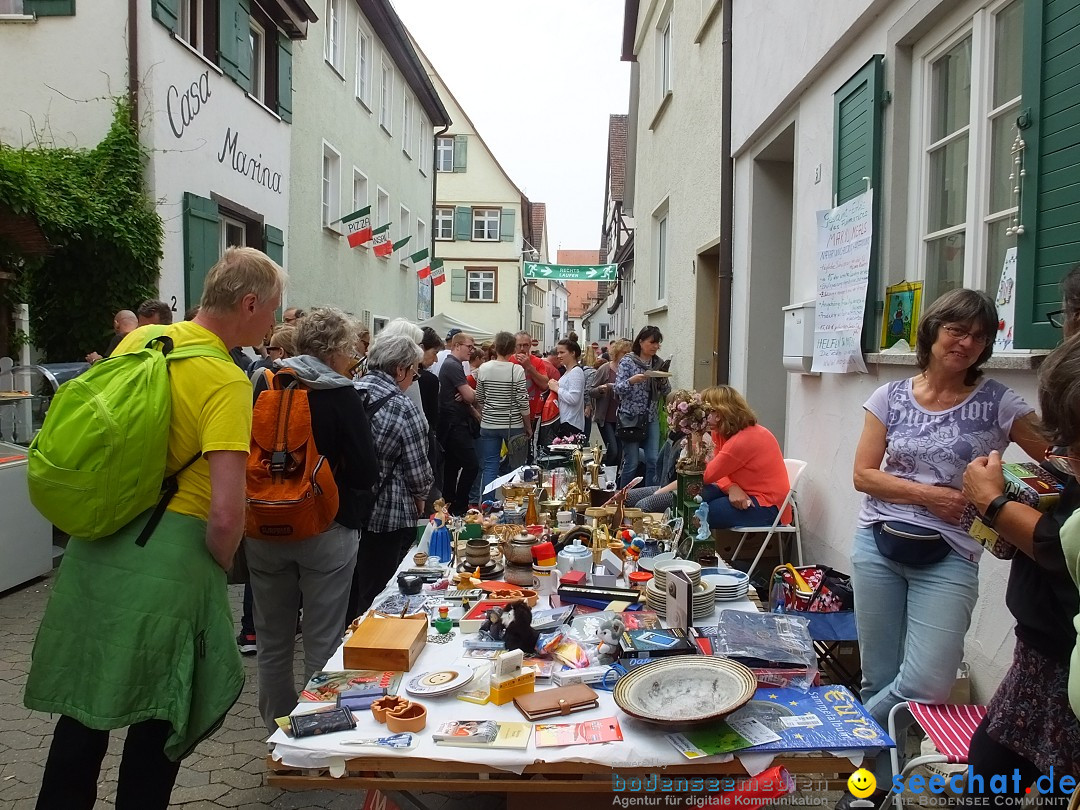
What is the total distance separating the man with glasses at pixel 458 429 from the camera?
23.4 ft

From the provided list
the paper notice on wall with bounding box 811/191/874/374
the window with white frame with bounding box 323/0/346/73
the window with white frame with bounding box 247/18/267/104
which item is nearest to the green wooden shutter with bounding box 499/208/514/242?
the window with white frame with bounding box 323/0/346/73

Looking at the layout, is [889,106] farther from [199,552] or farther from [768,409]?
[199,552]

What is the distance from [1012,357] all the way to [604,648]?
1734 mm

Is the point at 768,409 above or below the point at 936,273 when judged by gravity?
below

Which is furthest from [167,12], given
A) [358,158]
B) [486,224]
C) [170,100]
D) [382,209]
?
[486,224]

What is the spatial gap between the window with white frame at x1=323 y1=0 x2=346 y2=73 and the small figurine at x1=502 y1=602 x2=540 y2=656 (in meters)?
12.2

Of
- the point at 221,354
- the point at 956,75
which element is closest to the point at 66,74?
the point at 221,354

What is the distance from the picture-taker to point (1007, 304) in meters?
2.79

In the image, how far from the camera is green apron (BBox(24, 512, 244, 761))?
2012 mm

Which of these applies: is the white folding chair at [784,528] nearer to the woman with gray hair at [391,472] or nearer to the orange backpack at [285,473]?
the woman with gray hair at [391,472]

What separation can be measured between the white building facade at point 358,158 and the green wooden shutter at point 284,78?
1.62 feet

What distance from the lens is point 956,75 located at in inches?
135

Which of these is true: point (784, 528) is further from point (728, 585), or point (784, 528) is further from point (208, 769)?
point (208, 769)

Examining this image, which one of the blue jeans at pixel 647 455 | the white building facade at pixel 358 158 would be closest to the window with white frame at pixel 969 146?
the blue jeans at pixel 647 455
